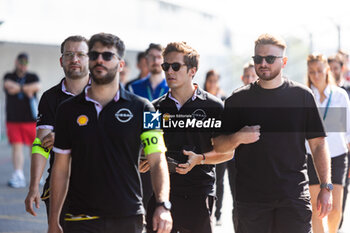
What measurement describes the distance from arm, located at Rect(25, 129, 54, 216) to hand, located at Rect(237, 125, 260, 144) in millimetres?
1516

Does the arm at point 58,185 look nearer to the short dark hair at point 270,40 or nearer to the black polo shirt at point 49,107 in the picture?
the black polo shirt at point 49,107

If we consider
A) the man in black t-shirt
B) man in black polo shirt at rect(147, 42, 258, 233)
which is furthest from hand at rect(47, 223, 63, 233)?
the man in black t-shirt

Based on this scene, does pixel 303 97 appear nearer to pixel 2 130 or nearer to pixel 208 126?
pixel 208 126

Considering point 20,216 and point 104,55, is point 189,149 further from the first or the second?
point 20,216

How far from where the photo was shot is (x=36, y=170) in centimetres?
509

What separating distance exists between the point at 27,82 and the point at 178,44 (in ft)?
23.1

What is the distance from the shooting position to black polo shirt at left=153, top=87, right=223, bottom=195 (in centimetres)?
539

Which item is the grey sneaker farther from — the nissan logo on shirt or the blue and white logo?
the nissan logo on shirt

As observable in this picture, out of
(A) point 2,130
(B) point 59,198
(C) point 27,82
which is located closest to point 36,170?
(B) point 59,198

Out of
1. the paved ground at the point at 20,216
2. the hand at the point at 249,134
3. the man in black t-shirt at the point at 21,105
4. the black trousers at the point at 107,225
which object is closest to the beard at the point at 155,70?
the paved ground at the point at 20,216

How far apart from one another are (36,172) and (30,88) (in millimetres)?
7321

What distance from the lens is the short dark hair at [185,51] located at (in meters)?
5.64

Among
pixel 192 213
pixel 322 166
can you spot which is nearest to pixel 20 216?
pixel 192 213

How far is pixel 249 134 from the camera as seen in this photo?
4938 millimetres
